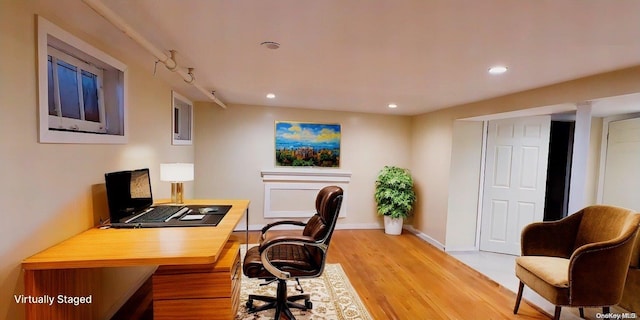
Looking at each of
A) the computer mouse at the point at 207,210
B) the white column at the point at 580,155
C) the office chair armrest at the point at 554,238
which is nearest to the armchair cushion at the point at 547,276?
the office chair armrest at the point at 554,238

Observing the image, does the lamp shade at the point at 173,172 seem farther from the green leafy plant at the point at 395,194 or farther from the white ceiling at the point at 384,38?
the green leafy plant at the point at 395,194

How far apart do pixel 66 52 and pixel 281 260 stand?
193 cm

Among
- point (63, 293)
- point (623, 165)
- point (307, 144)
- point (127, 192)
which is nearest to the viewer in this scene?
point (63, 293)

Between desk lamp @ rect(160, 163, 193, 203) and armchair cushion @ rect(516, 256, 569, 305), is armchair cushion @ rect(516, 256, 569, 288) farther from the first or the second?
desk lamp @ rect(160, 163, 193, 203)

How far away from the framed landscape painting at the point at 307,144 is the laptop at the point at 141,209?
2166mm

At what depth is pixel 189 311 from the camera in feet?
5.96

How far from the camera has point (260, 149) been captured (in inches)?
186

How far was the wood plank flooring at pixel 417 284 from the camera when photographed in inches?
99.3

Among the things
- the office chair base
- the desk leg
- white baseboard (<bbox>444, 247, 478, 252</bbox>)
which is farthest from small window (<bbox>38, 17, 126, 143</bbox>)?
white baseboard (<bbox>444, 247, 478, 252</bbox>)

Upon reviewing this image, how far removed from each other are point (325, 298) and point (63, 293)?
187cm

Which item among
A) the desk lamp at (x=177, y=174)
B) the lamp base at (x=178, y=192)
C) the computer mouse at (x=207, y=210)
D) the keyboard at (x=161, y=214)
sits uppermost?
the desk lamp at (x=177, y=174)

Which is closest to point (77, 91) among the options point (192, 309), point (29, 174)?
point (29, 174)

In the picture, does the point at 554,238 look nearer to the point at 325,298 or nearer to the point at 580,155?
the point at 580,155

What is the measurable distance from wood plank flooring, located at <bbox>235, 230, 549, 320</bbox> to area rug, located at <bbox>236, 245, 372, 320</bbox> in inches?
4.0
